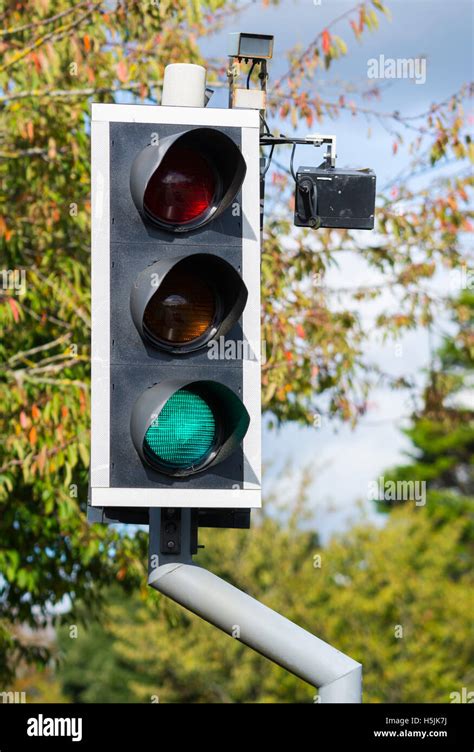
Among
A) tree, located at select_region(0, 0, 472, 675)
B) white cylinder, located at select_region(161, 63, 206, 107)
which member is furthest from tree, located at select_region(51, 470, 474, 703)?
white cylinder, located at select_region(161, 63, 206, 107)

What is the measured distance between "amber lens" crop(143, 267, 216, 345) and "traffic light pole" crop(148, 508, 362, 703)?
1.76ft

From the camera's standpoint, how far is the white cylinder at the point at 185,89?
151 inches

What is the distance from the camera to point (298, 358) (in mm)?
10156

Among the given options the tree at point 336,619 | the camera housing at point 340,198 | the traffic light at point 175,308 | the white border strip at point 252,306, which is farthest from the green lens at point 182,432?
the tree at point 336,619

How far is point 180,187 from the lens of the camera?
372 centimetres

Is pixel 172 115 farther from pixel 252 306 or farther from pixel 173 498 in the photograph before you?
pixel 173 498

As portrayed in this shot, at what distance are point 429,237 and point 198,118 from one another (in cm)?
730

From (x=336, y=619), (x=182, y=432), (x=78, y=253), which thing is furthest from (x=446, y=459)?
(x=182, y=432)

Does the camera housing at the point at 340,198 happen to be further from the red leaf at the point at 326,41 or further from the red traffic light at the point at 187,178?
the red leaf at the point at 326,41

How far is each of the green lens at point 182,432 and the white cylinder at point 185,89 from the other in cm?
96

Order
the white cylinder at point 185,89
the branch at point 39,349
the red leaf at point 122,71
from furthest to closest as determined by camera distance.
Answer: the red leaf at point 122,71, the branch at point 39,349, the white cylinder at point 185,89

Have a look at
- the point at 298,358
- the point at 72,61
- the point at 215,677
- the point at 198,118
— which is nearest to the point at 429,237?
the point at 298,358

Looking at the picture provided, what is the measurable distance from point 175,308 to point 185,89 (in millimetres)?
739

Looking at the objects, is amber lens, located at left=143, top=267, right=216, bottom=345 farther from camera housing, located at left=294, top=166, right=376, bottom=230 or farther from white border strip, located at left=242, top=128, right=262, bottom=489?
camera housing, located at left=294, top=166, right=376, bottom=230
